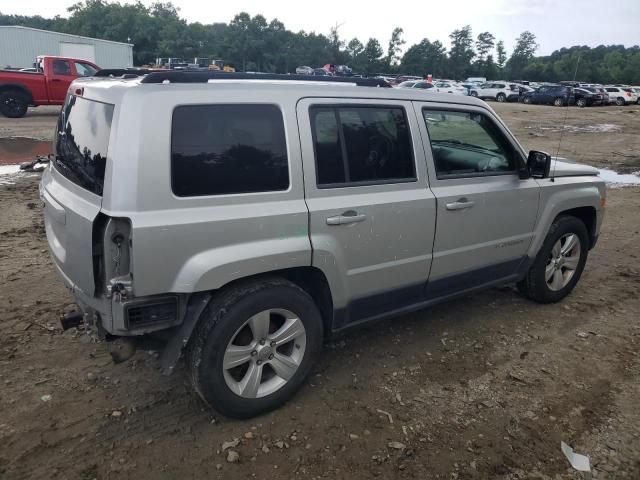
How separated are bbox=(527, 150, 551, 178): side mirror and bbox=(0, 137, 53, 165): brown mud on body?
31.3 ft

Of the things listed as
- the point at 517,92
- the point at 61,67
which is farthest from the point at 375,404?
the point at 517,92

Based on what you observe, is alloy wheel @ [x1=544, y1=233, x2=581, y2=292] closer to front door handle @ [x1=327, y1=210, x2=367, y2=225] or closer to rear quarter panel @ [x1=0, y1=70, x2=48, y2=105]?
front door handle @ [x1=327, y1=210, x2=367, y2=225]

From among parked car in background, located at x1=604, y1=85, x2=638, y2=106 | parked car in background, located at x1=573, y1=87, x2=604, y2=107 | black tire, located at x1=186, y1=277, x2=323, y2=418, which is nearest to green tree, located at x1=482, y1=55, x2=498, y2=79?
parked car in background, located at x1=604, y1=85, x2=638, y2=106

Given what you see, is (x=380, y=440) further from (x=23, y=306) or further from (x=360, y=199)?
(x=23, y=306)

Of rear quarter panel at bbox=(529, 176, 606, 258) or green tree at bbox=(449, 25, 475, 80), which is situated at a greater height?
green tree at bbox=(449, 25, 475, 80)

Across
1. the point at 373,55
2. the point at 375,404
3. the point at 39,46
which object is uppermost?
the point at 373,55

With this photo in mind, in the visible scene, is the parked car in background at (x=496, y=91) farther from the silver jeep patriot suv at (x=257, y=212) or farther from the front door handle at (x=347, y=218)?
the front door handle at (x=347, y=218)

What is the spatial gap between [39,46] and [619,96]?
4086 cm

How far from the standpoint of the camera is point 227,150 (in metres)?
2.74

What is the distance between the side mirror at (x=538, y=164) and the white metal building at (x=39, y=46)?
35.2m

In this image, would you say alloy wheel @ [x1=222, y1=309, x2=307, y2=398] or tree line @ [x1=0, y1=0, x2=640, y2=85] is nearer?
alloy wheel @ [x1=222, y1=309, x2=307, y2=398]

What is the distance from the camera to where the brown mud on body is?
10.3m

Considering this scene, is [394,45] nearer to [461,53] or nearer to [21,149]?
[461,53]

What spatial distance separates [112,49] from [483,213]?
39.9 m
